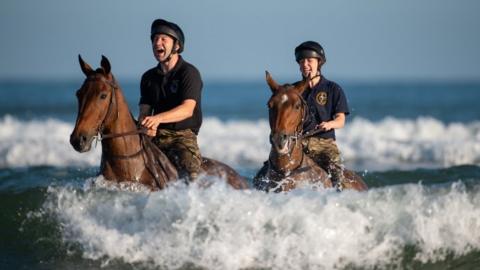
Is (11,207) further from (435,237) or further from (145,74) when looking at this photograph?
(435,237)

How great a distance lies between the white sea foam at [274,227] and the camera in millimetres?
9172

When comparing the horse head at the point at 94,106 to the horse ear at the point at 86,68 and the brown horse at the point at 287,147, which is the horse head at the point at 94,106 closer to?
the horse ear at the point at 86,68

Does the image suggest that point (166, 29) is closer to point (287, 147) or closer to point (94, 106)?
point (94, 106)

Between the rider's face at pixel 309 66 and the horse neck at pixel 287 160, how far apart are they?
1208 mm

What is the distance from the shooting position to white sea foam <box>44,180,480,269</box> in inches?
361

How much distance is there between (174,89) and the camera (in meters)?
10.0

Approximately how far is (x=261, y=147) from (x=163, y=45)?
15.6 meters

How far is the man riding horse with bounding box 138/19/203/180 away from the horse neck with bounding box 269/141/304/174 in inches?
34.6

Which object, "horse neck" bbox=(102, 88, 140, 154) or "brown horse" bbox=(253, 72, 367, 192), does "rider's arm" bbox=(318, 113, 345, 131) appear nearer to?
"brown horse" bbox=(253, 72, 367, 192)

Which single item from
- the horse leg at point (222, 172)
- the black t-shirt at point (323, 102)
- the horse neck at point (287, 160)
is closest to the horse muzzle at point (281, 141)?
the horse neck at point (287, 160)

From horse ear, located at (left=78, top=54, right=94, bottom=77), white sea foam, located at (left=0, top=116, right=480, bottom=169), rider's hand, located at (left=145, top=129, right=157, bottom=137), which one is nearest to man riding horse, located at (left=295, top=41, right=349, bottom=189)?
rider's hand, located at (left=145, top=129, right=157, bottom=137)

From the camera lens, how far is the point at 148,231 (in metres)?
9.39

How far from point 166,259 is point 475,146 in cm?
1560

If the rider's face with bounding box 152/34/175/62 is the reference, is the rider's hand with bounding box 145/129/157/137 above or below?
below
